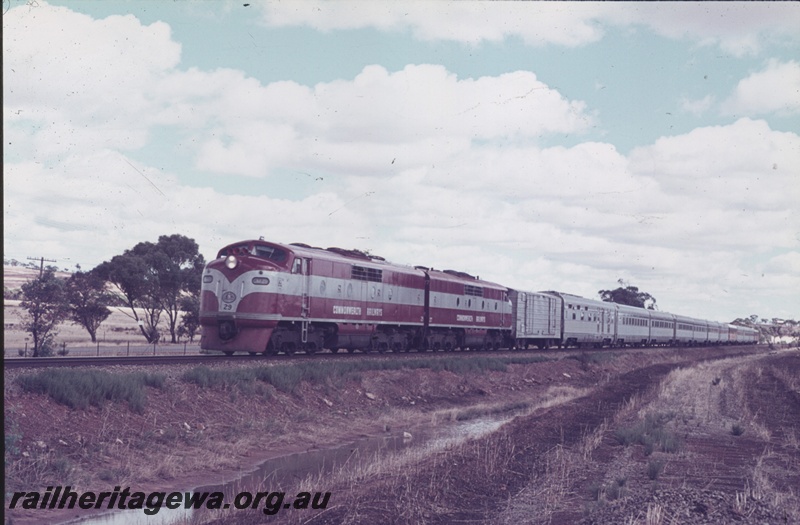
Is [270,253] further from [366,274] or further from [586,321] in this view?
[586,321]

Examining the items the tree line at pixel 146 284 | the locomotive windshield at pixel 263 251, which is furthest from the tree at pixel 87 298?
the locomotive windshield at pixel 263 251


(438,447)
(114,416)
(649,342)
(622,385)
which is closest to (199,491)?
(114,416)

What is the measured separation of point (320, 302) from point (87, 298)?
36956 mm

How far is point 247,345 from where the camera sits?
25.7 metres

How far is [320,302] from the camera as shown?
94.3ft

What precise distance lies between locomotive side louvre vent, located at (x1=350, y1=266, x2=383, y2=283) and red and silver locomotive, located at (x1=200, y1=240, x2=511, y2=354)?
0.04m

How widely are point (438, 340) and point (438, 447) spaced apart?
72.4 ft

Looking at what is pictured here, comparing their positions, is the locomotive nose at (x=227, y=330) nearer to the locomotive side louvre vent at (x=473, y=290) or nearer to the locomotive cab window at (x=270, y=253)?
the locomotive cab window at (x=270, y=253)

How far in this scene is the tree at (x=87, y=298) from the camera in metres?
57.8

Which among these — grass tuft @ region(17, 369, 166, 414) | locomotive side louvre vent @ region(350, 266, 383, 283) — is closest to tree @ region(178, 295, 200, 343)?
locomotive side louvre vent @ region(350, 266, 383, 283)

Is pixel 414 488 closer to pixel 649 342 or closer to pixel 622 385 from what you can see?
pixel 622 385

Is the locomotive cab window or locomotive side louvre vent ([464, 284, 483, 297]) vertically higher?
the locomotive cab window

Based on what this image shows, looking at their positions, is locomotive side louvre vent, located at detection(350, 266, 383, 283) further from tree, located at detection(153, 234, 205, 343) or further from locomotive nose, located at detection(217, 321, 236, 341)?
tree, located at detection(153, 234, 205, 343)

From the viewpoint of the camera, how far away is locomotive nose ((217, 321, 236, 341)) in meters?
25.8
